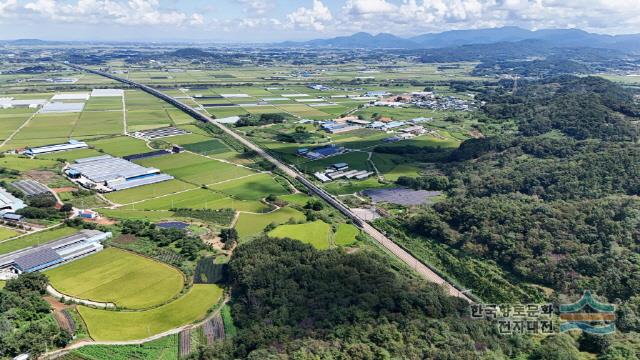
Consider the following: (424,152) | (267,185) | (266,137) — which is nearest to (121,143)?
(266,137)

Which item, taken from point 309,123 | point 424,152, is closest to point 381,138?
point 424,152

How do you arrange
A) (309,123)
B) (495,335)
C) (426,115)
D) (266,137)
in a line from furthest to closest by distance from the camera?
1. (426,115)
2. (309,123)
3. (266,137)
4. (495,335)

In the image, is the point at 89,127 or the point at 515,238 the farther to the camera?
the point at 89,127

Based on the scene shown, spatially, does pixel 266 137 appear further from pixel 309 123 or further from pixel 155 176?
pixel 155 176

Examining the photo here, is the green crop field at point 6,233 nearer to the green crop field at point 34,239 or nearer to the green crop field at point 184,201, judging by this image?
the green crop field at point 34,239

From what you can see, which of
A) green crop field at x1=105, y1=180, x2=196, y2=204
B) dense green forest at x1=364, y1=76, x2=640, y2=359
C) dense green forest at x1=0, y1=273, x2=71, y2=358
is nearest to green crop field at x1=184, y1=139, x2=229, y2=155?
green crop field at x1=105, y1=180, x2=196, y2=204

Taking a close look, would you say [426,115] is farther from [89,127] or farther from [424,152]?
[89,127]

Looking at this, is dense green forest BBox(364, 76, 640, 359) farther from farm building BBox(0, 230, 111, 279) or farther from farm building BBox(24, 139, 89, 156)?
farm building BBox(24, 139, 89, 156)

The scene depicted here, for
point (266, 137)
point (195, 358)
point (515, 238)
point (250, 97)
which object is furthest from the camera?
point (250, 97)

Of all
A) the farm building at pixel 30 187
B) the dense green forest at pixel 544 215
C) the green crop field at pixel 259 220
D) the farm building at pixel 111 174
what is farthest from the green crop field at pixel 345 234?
the farm building at pixel 30 187
